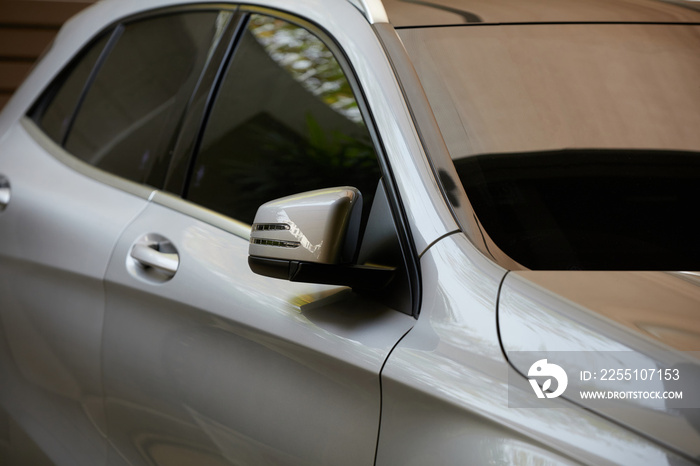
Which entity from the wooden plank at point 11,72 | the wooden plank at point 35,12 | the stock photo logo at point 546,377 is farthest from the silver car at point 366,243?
the wooden plank at point 11,72

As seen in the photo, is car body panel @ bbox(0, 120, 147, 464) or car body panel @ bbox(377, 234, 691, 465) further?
car body panel @ bbox(0, 120, 147, 464)

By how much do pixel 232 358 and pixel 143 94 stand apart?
850 millimetres

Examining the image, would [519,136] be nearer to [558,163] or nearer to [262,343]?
[558,163]

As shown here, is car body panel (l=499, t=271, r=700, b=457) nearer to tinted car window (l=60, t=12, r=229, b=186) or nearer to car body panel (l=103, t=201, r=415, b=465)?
car body panel (l=103, t=201, r=415, b=465)

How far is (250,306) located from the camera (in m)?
1.33

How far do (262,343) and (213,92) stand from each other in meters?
0.65

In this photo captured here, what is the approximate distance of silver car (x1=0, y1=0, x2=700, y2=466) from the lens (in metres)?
0.99

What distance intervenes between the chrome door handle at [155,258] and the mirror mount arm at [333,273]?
1.28ft

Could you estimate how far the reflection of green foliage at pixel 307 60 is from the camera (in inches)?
55.5

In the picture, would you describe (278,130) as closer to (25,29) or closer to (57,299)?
(57,299)

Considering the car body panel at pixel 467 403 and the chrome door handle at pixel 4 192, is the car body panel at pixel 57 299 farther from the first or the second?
the car body panel at pixel 467 403

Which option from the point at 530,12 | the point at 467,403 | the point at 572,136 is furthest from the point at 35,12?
the point at 467,403

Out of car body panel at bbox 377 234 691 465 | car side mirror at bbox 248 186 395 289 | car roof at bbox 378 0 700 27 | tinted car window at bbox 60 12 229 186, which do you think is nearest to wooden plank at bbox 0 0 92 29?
tinted car window at bbox 60 12 229 186

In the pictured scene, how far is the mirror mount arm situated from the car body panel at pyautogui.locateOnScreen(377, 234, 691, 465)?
0.07 metres
